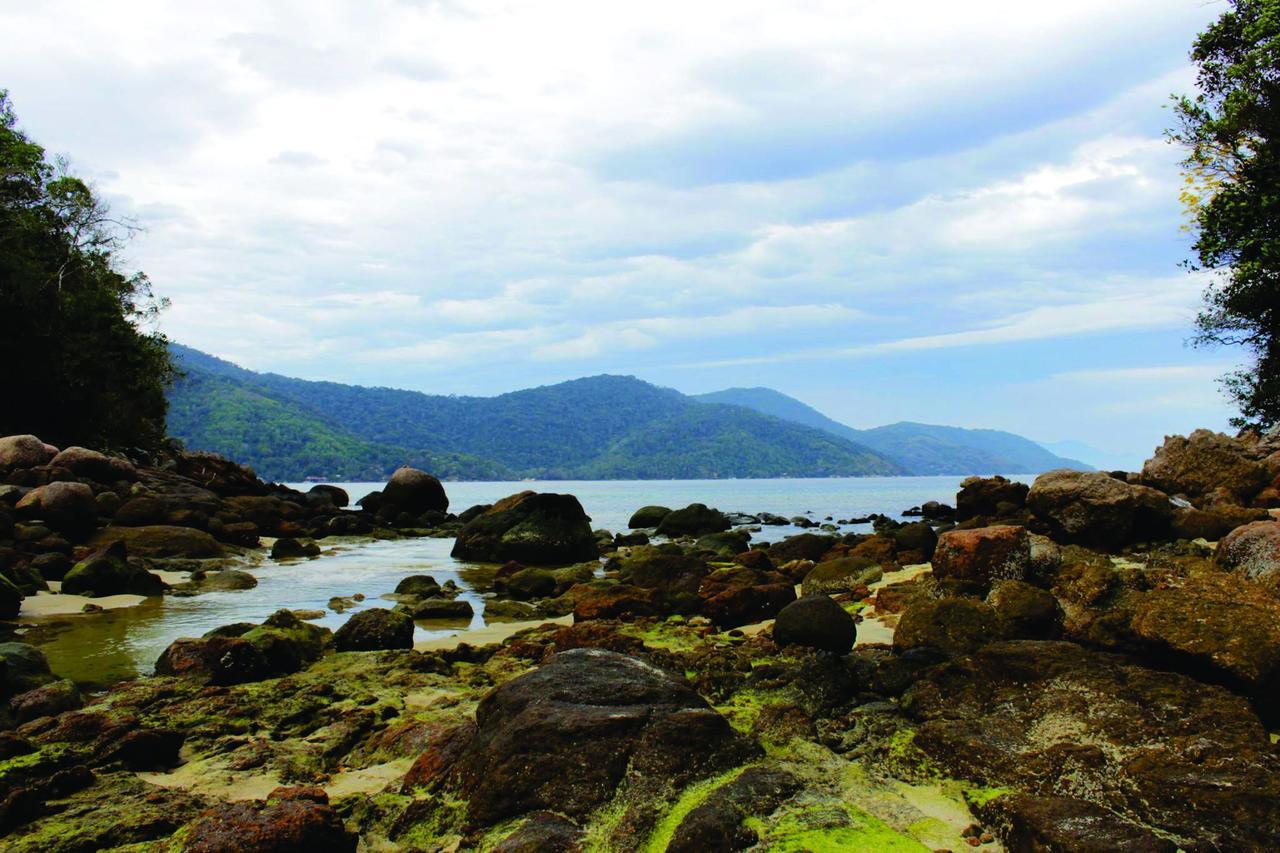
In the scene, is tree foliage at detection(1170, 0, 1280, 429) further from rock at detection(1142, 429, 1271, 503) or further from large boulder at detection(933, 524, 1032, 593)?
large boulder at detection(933, 524, 1032, 593)

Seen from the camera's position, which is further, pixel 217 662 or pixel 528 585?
pixel 528 585

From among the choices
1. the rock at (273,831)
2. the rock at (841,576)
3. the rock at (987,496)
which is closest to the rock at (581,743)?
the rock at (273,831)

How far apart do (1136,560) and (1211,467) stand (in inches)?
416

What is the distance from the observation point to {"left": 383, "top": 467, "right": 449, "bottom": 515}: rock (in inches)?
1427

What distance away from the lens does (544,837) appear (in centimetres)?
399

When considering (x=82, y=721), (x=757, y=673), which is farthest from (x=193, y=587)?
(x=757, y=673)

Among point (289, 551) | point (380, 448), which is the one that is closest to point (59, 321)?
point (289, 551)

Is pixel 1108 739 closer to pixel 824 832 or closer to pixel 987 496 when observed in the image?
pixel 824 832

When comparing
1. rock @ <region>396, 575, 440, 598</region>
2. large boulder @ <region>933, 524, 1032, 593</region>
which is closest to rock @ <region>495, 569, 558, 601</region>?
rock @ <region>396, 575, 440, 598</region>

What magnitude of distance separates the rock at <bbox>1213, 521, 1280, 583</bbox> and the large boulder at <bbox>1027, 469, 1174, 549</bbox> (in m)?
5.31

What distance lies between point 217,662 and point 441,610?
4.85 metres

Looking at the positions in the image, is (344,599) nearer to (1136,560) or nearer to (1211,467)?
(1136,560)

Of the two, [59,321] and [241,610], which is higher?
[59,321]

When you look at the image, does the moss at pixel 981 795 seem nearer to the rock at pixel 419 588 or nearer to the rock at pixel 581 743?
the rock at pixel 581 743
